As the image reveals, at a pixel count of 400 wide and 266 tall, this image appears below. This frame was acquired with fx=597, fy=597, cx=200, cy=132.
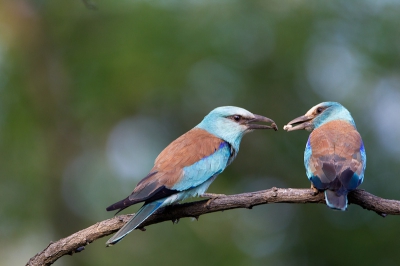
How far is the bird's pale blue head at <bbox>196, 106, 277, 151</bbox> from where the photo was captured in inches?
263

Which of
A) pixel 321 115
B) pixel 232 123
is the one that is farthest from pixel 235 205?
pixel 321 115

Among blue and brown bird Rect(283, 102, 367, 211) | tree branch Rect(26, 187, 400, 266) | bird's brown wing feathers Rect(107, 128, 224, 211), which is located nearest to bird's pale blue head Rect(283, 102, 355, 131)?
blue and brown bird Rect(283, 102, 367, 211)

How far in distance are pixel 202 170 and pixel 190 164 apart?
134 mm

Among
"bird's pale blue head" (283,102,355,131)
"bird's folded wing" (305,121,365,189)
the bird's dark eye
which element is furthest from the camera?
"bird's pale blue head" (283,102,355,131)

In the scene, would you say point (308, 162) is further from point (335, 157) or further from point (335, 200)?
point (335, 200)

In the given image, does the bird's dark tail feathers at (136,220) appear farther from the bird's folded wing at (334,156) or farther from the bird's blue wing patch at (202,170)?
the bird's folded wing at (334,156)

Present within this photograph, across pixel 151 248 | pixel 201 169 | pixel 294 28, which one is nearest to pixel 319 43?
pixel 294 28

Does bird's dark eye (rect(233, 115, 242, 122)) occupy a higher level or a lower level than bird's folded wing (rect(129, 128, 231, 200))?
higher

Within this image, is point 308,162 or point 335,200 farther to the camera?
point 308,162

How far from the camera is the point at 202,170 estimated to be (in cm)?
591

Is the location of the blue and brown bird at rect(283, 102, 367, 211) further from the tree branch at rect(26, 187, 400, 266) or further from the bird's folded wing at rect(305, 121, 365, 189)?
the tree branch at rect(26, 187, 400, 266)

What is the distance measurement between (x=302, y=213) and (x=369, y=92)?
2630mm

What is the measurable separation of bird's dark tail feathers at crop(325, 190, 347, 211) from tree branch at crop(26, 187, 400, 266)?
0.29 feet

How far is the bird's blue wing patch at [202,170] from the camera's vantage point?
225 inches
